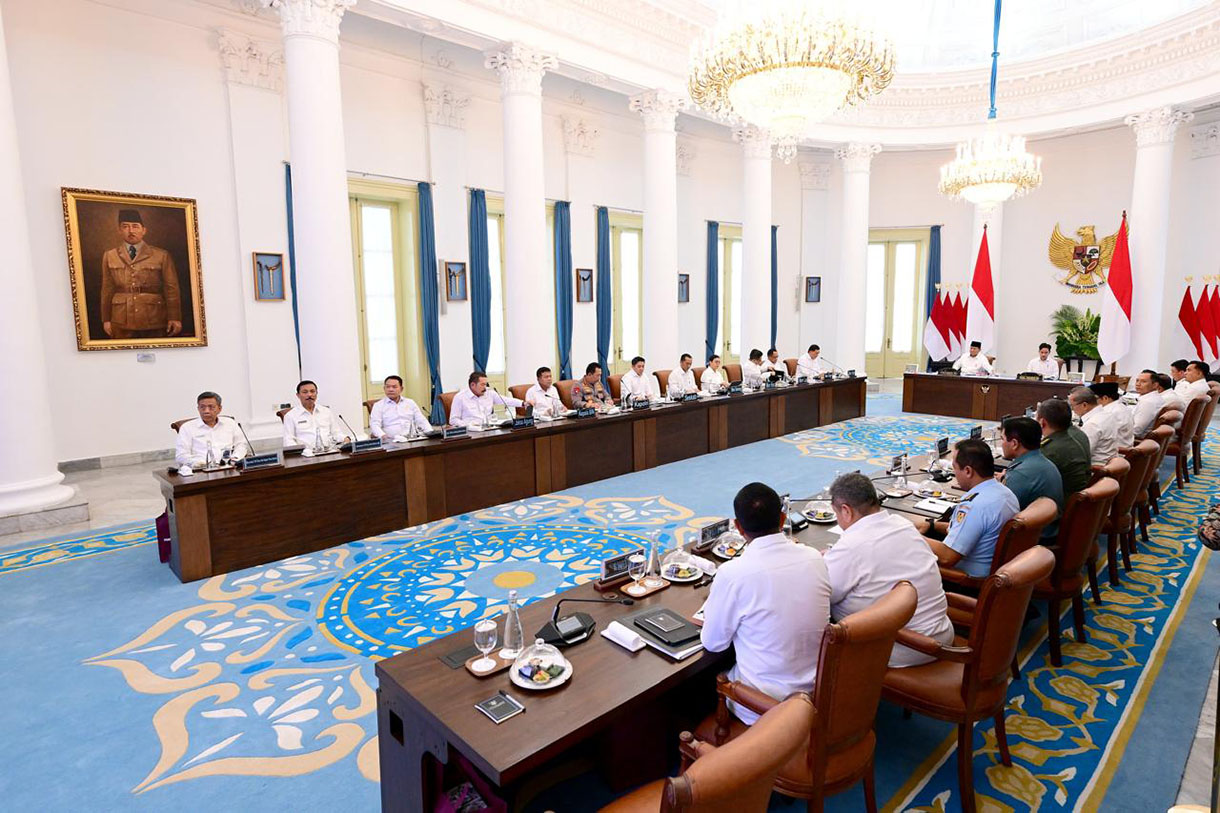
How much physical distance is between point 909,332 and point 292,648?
1478cm

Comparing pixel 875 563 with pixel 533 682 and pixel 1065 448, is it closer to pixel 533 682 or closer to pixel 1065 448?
pixel 533 682

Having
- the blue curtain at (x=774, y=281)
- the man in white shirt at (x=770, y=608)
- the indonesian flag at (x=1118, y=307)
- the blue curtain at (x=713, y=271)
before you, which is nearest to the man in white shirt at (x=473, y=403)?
the man in white shirt at (x=770, y=608)

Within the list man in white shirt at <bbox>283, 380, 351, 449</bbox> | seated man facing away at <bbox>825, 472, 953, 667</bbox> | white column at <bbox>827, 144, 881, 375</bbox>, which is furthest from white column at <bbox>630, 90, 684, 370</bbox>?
seated man facing away at <bbox>825, 472, 953, 667</bbox>

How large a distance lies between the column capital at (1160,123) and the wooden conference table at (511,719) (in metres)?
12.7

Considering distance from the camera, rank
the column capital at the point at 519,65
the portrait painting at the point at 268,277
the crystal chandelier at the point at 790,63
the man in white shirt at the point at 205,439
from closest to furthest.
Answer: the crystal chandelier at the point at 790,63 → the man in white shirt at the point at 205,439 → the column capital at the point at 519,65 → the portrait painting at the point at 268,277

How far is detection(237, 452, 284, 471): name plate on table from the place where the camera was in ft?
16.0

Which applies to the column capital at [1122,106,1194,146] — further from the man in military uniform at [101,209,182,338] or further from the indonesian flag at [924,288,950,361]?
the man in military uniform at [101,209,182,338]

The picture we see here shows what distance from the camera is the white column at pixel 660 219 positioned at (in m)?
9.81

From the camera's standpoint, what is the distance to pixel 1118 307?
10523mm

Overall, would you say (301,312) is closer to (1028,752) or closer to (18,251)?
(18,251)

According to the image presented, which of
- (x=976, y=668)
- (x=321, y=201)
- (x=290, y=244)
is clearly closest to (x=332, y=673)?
Answer: (x=976, y=668)

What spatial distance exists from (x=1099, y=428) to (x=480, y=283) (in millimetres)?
8070

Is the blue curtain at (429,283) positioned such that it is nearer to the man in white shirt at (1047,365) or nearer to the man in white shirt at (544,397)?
the man in white shirt at (544,397)

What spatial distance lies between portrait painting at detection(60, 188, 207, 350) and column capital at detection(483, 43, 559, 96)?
4.04 metres
